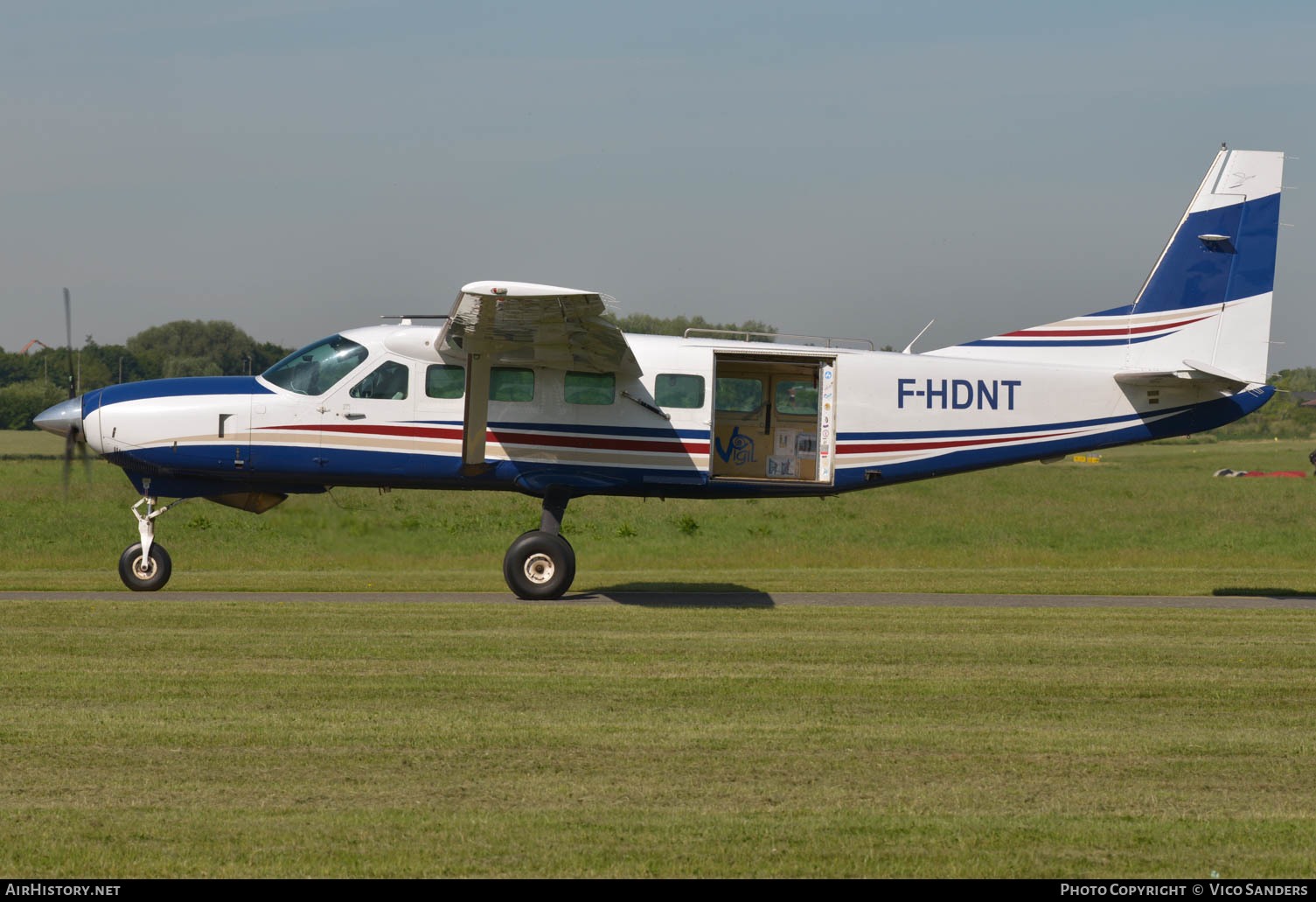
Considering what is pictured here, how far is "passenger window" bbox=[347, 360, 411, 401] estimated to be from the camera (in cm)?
1509

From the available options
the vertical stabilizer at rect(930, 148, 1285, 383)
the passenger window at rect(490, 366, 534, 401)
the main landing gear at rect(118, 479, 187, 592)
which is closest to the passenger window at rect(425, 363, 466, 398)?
the passenger window at rect(490, 366, 534, 401)

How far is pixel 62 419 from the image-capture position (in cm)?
1516

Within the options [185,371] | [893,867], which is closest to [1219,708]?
[893,867]

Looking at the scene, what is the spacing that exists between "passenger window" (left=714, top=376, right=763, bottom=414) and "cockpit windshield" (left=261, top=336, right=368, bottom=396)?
4352mm

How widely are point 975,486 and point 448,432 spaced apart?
25.2 metres

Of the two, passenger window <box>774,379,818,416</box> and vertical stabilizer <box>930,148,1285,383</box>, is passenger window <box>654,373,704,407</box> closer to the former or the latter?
passenger window <box>774,379,818,416</box>

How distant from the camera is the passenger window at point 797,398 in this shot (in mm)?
16203

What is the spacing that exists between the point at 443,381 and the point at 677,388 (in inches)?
108

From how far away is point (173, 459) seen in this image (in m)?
15.0

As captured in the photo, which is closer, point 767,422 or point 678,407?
point 678,407

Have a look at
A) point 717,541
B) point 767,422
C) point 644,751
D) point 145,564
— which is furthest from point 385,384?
point 717,541

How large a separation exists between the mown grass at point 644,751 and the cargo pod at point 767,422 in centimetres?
405

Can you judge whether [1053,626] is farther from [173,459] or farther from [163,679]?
[173,459]

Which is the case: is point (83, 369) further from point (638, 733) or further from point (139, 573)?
point (638, 733)
